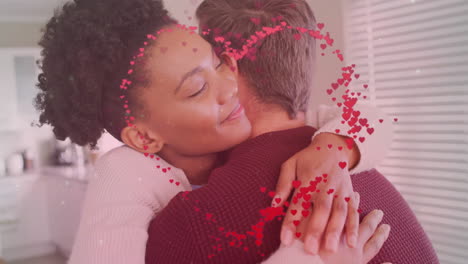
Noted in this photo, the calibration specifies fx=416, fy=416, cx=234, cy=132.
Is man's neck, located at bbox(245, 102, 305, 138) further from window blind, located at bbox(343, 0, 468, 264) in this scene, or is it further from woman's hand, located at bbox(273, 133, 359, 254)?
window blind, located at bbox(343, 0, 468, 264)

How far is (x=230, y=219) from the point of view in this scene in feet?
1.26

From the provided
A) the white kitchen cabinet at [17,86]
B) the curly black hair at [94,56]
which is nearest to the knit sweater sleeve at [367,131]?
the curly black hair at [94,56]

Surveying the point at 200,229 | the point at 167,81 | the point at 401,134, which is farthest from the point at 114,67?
the point at 401,134

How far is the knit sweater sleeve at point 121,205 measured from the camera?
0.41 metres

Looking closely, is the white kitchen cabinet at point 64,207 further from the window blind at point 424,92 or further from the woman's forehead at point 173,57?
the window blind at point 424,92

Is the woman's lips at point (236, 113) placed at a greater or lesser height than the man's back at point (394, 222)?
greater

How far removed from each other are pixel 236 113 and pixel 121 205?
154 mm

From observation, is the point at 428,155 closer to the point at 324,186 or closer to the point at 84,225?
the point at 324,186

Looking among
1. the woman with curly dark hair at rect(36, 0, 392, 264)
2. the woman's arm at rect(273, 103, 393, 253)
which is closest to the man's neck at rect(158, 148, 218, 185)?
the woman with curly dark hair at rect(36, 0, 392, 264)

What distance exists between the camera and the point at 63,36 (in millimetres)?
395

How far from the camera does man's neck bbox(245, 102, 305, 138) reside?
0.47 metres

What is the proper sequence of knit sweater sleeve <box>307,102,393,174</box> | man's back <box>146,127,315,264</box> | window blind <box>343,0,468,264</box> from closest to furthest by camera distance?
1. man's back <box>146,127,315,264</box>
2. knit sweater sleeve <box>307,102,393,174</box>
3. window blind <box>343,0,468,264</box>

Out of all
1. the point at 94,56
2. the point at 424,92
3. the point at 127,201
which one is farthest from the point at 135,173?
the point at 424,92

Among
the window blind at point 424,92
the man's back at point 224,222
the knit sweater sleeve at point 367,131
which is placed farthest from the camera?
the window blind at point 424,92
